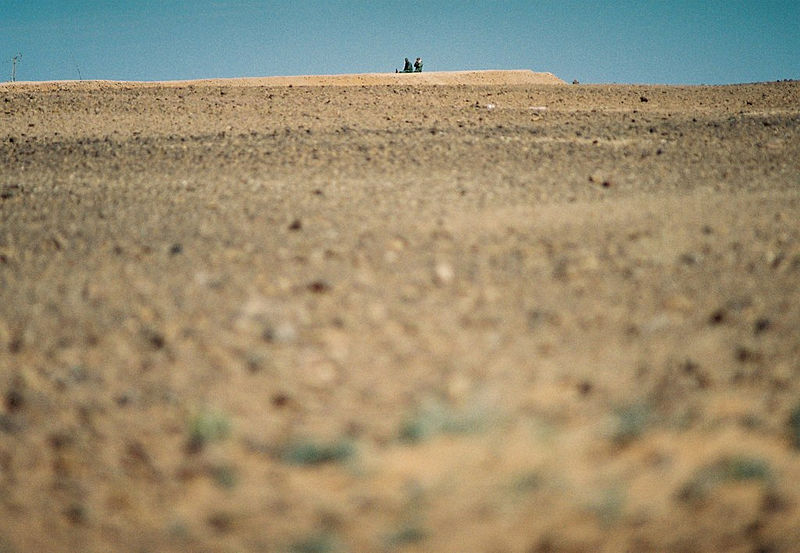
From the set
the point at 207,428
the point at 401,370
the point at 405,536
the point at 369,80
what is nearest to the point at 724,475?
the point at 405,536

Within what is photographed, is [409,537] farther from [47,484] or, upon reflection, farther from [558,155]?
[558,155]

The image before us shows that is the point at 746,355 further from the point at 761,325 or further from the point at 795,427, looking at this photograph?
the point at 795,427

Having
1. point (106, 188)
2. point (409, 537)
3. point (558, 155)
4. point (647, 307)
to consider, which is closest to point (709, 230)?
point (647, 307)

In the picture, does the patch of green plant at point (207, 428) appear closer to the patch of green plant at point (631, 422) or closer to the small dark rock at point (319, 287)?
the small dark rock at point (319, 287)

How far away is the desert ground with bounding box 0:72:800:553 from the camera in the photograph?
2.66 m

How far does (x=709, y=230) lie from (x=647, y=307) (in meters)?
1.46

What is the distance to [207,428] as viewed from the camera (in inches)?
114

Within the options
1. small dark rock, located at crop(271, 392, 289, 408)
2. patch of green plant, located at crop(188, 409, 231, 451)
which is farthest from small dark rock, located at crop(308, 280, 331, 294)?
patch of green plant, located at crop(188, 409, 231, 451)

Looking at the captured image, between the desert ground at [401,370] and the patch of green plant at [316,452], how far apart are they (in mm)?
13

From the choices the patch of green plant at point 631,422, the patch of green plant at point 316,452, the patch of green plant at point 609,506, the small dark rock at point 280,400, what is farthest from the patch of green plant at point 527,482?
the small dark rock at point 280,400

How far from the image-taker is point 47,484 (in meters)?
2.84

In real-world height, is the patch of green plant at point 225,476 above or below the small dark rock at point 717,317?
below

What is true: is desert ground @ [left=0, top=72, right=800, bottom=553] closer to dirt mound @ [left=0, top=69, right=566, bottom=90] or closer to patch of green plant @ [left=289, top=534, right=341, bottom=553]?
patch of green plant @ [left=289, top=534, right=341, bottom=553]

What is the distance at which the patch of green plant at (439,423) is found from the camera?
113 inches
